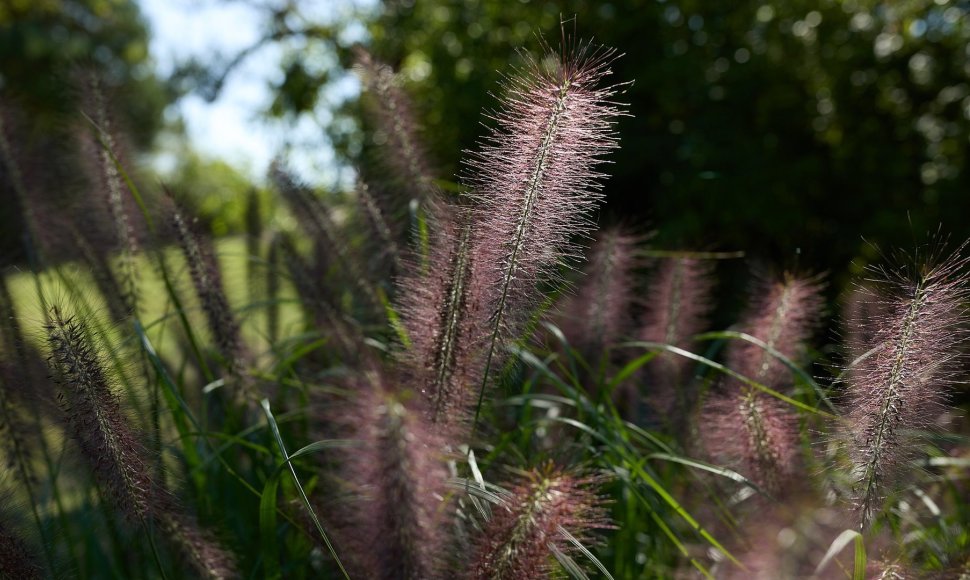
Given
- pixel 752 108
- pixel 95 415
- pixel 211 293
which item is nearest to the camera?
pixel 95 415

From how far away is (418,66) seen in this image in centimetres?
627

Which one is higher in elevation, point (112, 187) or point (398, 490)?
point (112, 187)

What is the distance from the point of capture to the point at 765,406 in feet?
6.63

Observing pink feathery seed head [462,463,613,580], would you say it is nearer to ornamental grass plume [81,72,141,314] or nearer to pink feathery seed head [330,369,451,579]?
pink feathery seed head [330,369,451,579]

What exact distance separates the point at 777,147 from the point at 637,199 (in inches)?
36.1

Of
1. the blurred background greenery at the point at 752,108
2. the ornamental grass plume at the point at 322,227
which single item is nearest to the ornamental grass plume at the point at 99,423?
the ornamental grass plume at the point at 322,227

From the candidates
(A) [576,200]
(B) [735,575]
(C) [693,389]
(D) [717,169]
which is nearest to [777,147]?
(D) [717,169]

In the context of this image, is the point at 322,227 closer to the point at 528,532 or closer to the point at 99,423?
the point at 99,423

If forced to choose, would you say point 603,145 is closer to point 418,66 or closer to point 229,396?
point 229,396

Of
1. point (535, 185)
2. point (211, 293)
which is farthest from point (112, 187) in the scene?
point (535, 185)

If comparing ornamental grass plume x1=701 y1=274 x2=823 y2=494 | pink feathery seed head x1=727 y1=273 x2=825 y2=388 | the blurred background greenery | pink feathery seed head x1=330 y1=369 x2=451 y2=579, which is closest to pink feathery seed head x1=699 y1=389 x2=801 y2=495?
ornamental grass plume x1=701 y1=274 x2=823 y2=494

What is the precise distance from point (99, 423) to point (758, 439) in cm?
138

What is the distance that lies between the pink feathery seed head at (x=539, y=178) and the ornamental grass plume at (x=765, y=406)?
698 mm

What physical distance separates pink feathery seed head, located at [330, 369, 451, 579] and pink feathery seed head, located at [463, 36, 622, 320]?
0.31 meters
